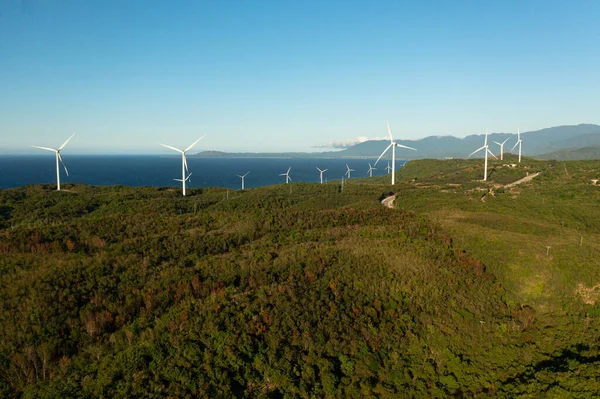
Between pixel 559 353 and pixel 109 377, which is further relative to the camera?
pixel 559 353

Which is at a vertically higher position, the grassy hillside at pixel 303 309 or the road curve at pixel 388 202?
the road curve at pixel 388 202

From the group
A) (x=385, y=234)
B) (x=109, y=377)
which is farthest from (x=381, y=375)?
(x=385, y=234)

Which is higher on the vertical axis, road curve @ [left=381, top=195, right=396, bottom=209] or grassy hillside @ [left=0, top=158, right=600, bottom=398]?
road curve @ [left=381, top=195, right=396, bottom=209]

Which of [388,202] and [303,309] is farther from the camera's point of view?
[388,202]

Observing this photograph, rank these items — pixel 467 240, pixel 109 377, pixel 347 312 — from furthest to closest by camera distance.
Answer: pixel 467 240 < pixel 347 312 < pixel 109 377

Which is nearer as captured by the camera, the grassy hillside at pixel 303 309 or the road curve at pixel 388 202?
the grassy hillside at pixel 303 309

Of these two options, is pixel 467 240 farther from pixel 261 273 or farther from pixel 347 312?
pixel 261 273

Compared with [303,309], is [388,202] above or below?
above

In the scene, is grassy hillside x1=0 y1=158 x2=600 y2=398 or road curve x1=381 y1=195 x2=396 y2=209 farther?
road curve x1=381 y1=195 x2=396 y2=209
